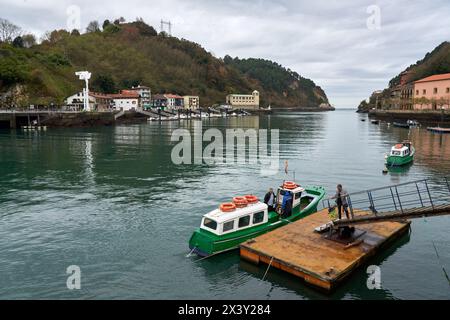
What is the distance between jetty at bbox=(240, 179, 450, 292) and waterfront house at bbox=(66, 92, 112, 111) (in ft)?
409

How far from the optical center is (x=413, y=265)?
60.8 feet

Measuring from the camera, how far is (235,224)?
1927cm

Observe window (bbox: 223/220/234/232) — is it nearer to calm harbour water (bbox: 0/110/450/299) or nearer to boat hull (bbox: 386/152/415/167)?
calm harbour water (bbox: 0/110/450/299)

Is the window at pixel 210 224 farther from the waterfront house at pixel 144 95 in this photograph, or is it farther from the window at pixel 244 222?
the waterfront house at pixel 144 95

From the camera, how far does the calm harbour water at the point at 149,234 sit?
52.9 feet

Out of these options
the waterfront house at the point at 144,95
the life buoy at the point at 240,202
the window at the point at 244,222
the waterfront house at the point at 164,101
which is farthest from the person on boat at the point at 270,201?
the waterfront house at the point at 164,101

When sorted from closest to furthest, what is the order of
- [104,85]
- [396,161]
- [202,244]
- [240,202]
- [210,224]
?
[202,244] → [210,224] → [240,202] → [396,161] → [104,85]

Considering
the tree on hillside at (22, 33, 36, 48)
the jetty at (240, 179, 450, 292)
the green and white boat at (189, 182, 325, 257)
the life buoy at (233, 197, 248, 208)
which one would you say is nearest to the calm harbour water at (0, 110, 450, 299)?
the jetty at (240, 179, 450, 292)

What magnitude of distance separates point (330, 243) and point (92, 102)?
138m

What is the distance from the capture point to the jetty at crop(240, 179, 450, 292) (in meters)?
15.8

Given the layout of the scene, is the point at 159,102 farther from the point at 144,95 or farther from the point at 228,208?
the point at 228,208

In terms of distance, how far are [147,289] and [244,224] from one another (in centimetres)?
644

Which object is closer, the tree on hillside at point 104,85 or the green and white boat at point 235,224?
the green and white boat at point 235,224

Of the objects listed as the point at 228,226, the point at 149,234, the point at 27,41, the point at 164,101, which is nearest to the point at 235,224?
the point at 228,226
